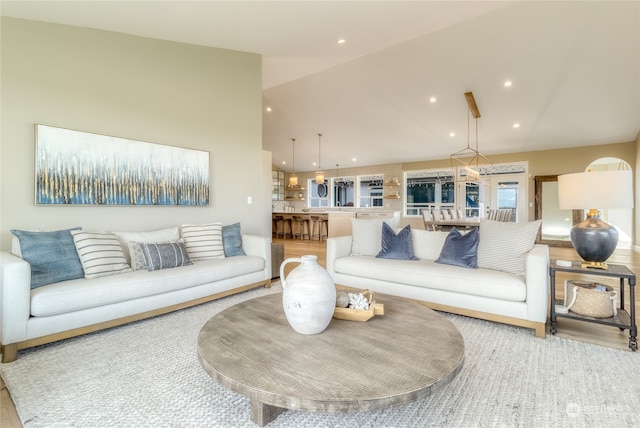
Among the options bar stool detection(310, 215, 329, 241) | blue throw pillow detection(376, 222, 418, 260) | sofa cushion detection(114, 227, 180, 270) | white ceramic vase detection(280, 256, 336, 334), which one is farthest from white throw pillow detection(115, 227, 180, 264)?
bar stool detection(310, 215, 329, 241)

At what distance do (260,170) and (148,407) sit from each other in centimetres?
368

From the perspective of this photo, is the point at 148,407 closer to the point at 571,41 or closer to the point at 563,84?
the point at 571,41

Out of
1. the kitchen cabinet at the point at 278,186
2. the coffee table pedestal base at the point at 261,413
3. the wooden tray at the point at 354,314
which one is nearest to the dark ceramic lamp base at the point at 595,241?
the wooden tray at the point at 354,314

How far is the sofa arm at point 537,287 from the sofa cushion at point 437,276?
6 centimetres

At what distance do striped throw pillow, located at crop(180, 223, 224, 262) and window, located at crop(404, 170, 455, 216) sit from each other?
7977 millimetres

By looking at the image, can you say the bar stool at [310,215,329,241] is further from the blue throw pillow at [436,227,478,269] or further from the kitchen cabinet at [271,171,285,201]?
the blue throw pillow at [436,227,478,269]

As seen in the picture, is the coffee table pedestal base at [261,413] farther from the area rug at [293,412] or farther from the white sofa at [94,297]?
the white sofa at [94,297]

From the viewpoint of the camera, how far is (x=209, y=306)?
10.6 ft

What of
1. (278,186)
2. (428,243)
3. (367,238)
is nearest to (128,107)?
(367,238)

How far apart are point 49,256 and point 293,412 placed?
2.28 meters

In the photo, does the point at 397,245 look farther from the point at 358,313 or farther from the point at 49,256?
the point at 49,256

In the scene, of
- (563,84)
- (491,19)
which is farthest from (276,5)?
(563,84)

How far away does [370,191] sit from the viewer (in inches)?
448

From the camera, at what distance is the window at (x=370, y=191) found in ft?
36.7
